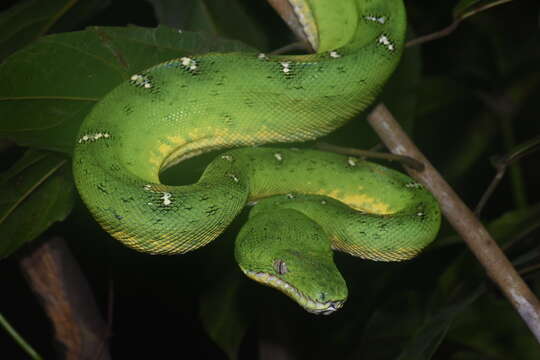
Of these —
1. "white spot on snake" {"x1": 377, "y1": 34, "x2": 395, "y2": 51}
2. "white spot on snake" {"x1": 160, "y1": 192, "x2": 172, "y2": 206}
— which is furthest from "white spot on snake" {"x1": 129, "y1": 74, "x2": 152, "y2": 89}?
"white spot on snake" {"x1": 377, "y1": 34, "x2": 395, "y2": 51}

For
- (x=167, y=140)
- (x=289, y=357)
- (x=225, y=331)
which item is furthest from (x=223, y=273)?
(x=167, y=140)

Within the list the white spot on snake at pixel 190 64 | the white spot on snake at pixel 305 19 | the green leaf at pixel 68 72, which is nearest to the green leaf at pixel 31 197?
the green leaf at pixel 68 72

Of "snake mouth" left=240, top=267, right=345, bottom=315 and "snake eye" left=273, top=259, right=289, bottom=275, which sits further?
"snake eye" left=273, top=259, right=289, bottom=275

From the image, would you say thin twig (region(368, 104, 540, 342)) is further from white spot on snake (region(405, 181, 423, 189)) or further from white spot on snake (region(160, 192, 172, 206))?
white spot on snake (region(160, 192, 172, 206))

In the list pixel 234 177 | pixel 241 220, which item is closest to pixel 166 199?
pixel 234 177

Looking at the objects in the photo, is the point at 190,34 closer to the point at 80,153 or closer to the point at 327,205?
the point at 80,153

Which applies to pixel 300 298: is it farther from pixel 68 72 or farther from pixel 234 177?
pixel 68 72

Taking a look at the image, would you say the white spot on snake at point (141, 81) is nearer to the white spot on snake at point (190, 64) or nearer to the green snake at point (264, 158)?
the green snake at point (264, 158)
